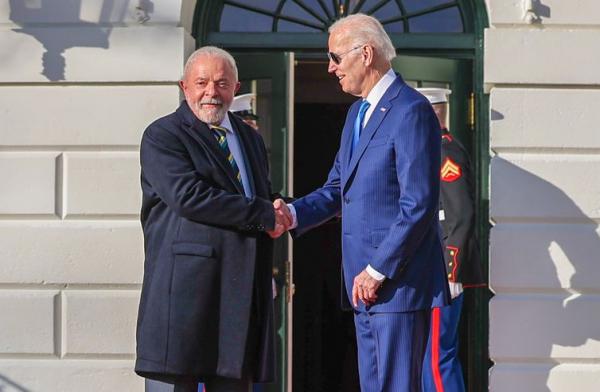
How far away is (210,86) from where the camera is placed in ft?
16.0

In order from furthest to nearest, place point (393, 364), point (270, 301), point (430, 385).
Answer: point (430, 385)
point (270, 301)
point (393, 364)

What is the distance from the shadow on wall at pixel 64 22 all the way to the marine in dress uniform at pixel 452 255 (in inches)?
80.2

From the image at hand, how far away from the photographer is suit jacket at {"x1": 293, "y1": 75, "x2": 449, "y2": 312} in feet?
14.8

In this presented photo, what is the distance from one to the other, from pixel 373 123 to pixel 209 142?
698mm

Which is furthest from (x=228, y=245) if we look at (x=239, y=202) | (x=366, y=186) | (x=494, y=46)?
(x=494, y=46)

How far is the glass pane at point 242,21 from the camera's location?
24.1 feet

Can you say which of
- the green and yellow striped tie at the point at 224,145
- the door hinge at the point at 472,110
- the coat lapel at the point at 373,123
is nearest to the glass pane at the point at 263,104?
the door hinge at the point at 472,110

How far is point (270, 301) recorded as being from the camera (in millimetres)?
4930

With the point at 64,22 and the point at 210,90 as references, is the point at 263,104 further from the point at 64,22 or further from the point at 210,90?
the point at 210,90

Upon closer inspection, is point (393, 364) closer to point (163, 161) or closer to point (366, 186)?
point (366, 186)

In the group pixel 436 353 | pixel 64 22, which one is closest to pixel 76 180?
pixel 64 22

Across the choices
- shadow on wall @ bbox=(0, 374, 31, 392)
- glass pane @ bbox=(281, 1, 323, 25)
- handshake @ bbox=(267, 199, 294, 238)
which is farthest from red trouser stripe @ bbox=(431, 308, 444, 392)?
shadow on wall @ bbox=(0, 374, 31, 392)

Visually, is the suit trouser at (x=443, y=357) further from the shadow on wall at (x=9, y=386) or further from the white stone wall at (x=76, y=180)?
the shadow on wall at (x=9, y=386)

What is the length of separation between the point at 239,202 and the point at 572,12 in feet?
9.99
